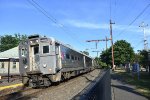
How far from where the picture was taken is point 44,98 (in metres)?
15.7

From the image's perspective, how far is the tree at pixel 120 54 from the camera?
97.2 metres

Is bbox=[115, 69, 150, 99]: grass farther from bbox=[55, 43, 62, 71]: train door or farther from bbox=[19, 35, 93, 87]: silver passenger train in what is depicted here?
bbox=[19, 35, 93, 87]: silver passenger train

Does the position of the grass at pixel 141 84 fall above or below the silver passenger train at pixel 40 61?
below

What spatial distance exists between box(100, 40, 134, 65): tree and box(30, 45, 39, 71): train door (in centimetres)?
7515

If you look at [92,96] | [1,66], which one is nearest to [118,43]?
[1,66]

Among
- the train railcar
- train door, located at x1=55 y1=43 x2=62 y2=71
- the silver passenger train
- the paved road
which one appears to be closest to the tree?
the train railcar

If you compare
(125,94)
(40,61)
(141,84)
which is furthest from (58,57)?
(125,94)

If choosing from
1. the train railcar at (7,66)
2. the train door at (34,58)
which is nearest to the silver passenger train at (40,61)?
the train door at (34,58)

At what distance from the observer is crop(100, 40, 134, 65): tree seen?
9718 cm

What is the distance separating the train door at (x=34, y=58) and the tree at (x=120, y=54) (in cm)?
7515

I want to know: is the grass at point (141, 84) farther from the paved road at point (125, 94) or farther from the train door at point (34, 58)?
the train door at point (34, 58)

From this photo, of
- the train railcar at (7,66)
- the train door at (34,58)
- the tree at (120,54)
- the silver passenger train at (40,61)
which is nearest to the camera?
the silver passenger train at (40,61)

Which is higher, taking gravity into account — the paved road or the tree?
the tree

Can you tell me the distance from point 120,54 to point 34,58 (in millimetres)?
78995
